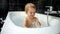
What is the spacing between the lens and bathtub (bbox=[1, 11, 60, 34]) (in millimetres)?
1601

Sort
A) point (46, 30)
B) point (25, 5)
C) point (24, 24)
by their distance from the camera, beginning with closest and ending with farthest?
point (46, 30) < point (24, 24) < point (25, 5)

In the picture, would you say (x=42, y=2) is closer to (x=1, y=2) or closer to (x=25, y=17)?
(x=25, y=17)

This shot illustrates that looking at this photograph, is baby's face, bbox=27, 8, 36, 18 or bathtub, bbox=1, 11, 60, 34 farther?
baby's face, bbox=27, 8, 36, 18

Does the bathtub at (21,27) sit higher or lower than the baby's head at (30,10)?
lower

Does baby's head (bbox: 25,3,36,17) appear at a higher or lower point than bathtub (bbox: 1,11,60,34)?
higher

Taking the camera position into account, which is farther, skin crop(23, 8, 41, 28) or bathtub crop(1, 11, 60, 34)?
skin crop(23, 8, 41, 28)

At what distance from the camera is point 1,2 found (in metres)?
1.97

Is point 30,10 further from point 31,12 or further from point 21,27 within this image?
point 21,27

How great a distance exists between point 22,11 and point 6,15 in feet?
0.69

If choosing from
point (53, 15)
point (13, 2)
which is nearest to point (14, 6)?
point (13, 2)

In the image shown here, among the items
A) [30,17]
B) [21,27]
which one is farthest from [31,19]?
[21,27]

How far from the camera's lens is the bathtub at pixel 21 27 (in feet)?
5.25

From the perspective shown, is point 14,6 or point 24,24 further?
point 14,6

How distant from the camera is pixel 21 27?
165 centimetres
